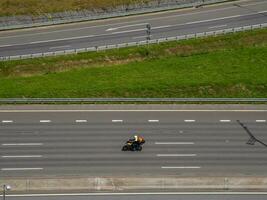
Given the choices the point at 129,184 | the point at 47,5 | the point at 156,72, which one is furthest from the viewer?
the point at 47,5

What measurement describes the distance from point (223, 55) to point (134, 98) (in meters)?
16.2

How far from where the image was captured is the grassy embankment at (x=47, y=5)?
9119 cm

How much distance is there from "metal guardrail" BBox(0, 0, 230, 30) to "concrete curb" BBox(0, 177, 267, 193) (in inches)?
1565

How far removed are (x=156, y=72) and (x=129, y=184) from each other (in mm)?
25415

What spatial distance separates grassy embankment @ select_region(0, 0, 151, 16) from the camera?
9119 cm

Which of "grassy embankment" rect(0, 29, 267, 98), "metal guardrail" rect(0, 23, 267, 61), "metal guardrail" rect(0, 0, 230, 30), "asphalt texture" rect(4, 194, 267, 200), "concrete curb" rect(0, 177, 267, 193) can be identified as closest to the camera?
"asphalt texture" rect(4, 194, 267, 200)

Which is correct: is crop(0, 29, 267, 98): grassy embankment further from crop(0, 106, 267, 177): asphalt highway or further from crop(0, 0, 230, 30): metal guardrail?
crop(0, 0, 230, 30): metal guardrail

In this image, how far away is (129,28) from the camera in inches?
3356

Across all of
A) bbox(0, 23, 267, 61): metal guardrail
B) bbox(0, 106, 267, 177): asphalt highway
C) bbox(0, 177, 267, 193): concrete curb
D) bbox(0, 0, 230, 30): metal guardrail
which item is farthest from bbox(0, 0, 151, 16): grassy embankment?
bbox(0, 177, 267, 193): concrete curb

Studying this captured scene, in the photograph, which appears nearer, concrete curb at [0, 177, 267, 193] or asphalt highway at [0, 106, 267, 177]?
concrete curb at [0, 177, 267, 193]

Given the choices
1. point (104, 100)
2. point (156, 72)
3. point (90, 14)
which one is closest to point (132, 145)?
point (104, 100)

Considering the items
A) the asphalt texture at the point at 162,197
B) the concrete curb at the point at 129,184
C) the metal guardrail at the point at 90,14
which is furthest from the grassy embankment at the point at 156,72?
the asphalt texture at the point at 162,197

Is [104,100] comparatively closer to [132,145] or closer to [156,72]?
[156,72]

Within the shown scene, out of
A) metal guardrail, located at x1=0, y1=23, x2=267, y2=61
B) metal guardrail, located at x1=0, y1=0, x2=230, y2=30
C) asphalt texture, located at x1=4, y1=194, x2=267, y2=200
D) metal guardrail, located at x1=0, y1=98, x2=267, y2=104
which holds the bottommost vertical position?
asphalt texture, located at x1=4, y1=194, x2=267, y2=200
